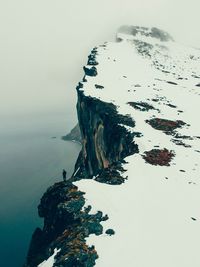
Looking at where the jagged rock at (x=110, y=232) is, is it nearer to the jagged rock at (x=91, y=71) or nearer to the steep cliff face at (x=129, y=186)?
the steep cliff face at (x=129, y=186)

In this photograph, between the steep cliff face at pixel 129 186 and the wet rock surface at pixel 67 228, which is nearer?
the wet rock surface at pixel 67 228

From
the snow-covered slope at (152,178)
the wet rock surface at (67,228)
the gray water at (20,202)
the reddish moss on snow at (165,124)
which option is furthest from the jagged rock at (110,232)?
the gray water at (20,202)

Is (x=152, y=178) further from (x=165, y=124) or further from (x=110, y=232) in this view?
(x=165, y=124)

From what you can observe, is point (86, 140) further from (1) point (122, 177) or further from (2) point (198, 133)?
(1) point (122, 177)

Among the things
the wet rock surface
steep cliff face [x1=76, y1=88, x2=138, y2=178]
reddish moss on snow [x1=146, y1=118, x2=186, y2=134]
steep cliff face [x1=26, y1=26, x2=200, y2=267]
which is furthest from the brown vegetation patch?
the wet rock surface

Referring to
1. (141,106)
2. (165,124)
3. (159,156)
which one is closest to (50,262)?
(159,156)

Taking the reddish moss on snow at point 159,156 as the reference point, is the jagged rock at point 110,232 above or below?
above

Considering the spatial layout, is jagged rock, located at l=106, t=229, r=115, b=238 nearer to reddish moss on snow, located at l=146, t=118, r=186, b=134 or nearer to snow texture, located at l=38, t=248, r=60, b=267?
snow texture, located at l=38, t=248, r=60, b=267
